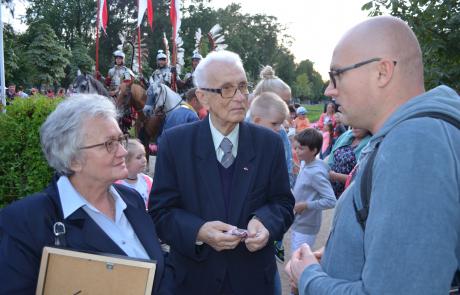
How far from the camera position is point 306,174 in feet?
14.9

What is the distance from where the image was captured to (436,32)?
16.2ft

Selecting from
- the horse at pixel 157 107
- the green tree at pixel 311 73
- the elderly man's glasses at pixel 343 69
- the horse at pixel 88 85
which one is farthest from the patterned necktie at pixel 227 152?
the green tree at pixel 311 73

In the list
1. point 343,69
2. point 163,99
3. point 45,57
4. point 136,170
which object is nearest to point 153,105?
point 163,99

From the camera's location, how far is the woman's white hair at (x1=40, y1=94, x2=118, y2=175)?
221 cm

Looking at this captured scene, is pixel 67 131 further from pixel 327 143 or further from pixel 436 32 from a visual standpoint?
pixel 327 143

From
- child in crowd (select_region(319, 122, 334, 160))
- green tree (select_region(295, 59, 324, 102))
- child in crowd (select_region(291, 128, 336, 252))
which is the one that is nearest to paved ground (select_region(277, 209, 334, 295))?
child in crowd (select_region(291, 128, 336, 252))

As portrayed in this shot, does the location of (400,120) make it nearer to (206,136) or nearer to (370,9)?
(206,136)

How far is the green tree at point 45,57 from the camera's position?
40.4 meters

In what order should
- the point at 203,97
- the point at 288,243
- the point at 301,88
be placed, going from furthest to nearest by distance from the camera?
the point at 301,88 → the point at 288,243 → the point at 203,97

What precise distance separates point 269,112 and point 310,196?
1003mm

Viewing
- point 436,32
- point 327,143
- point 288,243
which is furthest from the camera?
point 327,143

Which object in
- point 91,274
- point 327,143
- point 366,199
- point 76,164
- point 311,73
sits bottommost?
point 311,73

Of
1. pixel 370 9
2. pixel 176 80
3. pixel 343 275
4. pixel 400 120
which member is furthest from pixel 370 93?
pixel 176 80

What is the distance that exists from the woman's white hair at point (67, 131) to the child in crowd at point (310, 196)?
8.47ft
